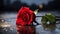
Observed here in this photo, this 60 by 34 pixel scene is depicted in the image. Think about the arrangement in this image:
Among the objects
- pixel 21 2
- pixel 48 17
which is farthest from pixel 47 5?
pixel 48 17

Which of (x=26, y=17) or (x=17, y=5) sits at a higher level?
(x=17, y=5)

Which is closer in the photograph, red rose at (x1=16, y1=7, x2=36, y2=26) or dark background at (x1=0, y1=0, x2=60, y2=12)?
red rose at (x1=16, y1=7, x2=36, y2=26)

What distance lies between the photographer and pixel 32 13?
815mm

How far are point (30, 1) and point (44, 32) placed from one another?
6.52 feet

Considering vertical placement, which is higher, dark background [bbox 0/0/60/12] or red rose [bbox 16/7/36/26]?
dark background [bbox 0/0/60/12]

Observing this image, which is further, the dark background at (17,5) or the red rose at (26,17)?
the dark background at (17,5)

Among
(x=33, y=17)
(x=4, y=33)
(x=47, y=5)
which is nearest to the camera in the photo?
(x=4, y=33)

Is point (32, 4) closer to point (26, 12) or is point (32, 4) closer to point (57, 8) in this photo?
point (57, 8)

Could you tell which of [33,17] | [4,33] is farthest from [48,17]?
[4,33]

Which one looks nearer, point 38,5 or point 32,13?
point 32,13

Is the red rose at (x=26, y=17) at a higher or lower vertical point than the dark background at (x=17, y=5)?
lower

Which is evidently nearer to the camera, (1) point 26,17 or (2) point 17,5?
(1) point 26,17

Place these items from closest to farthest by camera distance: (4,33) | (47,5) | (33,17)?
(4,33) < (33,17) < (47,5)

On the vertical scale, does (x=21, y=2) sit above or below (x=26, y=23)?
above
